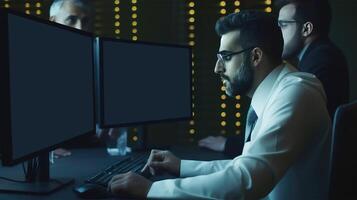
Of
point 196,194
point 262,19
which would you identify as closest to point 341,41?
point 262,19

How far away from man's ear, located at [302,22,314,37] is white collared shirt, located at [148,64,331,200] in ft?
3.06

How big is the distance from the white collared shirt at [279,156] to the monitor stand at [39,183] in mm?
315

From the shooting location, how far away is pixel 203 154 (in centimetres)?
191

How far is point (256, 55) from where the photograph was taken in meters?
1.42

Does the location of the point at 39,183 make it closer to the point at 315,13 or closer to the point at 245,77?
the point at 245,77

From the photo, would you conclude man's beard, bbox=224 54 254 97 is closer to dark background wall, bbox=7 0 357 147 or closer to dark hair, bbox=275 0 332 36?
dark hair, bbox=275 0 332 36

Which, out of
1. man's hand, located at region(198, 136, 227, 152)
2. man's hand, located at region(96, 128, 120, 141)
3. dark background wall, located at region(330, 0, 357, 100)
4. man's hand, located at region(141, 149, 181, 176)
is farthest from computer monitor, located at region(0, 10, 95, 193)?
dark background wall, located at region(330, 0, 357, 100)

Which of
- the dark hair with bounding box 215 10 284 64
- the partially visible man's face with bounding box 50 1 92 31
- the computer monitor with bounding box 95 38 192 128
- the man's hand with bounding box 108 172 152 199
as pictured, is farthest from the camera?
the partially visible man's face with bounding box 50 1 92 31

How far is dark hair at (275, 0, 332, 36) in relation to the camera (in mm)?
2291

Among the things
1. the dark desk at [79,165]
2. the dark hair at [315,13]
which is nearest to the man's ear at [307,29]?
the dark hair at [315,13]

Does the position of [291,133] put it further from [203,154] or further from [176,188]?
[203,154]

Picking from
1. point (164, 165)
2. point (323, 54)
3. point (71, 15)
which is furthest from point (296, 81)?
point (71, 15)

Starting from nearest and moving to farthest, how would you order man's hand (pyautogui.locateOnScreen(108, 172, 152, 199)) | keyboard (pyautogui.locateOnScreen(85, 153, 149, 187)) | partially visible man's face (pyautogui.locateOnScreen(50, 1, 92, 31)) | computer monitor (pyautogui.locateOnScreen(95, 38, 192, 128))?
man's hand (pyautogui.locateOnScreen(108, 172, 152, 199)) → keyboard (pyautogui.locateOnScreen(85, 153, 149, 187)) → computer monitor (pyautogui.locateOnScreen(95, 38, 192, 128)) → partially visible man's face (pyautogui.locateOnScreen(50, 1, 92, 31))

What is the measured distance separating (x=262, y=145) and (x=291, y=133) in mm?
86
